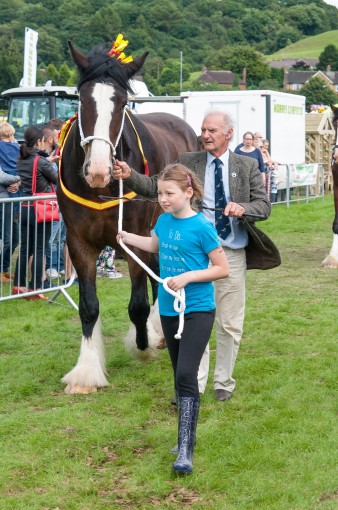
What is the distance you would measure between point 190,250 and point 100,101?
1750 mm

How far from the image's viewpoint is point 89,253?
629 centimetres

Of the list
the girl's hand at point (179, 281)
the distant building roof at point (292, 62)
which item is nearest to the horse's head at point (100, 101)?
the girl's hand at point (179, 281)

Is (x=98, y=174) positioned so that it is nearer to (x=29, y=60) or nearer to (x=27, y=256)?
(x=27, y=256)

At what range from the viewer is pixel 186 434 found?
436 centimetres

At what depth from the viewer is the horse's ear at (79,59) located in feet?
19.2

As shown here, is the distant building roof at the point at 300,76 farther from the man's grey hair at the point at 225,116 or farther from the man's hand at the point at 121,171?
the man's hand at the point at 121,171

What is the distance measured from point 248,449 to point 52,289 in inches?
184

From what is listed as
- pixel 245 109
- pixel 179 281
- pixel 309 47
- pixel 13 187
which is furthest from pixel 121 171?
pixel 309 47

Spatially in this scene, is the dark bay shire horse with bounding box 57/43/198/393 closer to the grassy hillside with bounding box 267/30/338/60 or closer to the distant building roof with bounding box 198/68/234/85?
the distant building roof with bounding box 198/68/234/85

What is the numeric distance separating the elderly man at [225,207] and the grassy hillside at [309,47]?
165 m

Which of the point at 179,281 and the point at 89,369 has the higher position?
the point at 179,281

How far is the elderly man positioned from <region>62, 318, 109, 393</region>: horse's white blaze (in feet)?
2.82

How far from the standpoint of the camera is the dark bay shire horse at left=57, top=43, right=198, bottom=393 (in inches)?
225

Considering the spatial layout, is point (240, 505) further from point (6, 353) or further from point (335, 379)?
point (6, 353)
